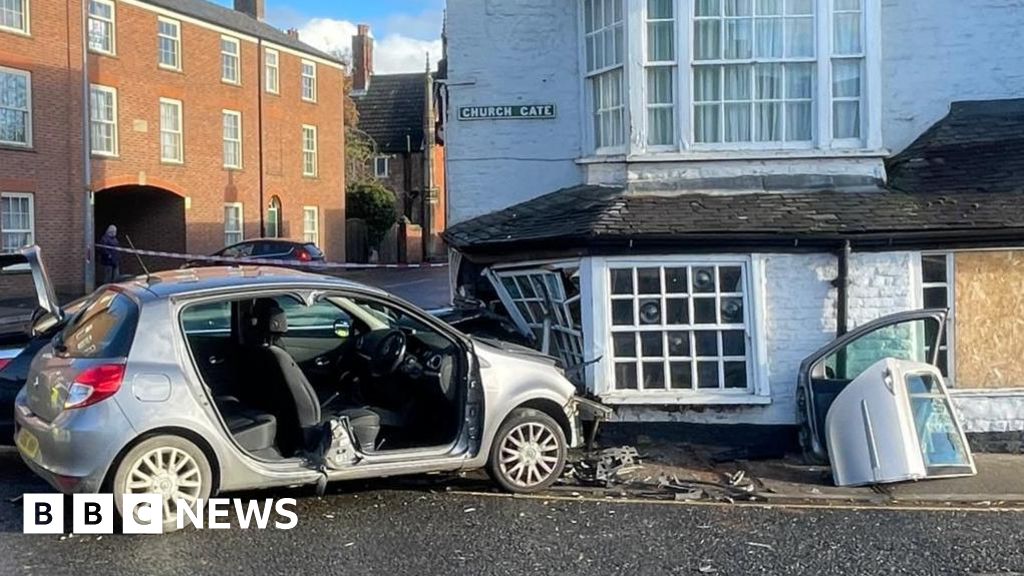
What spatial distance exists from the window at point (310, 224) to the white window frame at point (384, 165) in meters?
11.6

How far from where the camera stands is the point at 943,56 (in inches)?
403

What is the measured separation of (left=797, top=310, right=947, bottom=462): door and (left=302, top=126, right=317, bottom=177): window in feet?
103

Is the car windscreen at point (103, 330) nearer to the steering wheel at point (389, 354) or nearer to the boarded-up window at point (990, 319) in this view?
the steering wheel at point (389, 354)

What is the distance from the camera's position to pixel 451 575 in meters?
5.46

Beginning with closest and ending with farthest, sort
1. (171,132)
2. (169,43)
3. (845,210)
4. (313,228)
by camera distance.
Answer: (845,210), (169,43), (171,132), (313,228)

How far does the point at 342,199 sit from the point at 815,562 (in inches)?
1424

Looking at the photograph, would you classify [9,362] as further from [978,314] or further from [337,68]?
[337,68]

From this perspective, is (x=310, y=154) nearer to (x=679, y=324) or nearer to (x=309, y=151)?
(x=309, y=151)

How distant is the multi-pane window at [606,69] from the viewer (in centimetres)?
1020

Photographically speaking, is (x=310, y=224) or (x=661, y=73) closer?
(x=661, y=73)

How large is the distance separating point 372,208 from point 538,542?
3827cm

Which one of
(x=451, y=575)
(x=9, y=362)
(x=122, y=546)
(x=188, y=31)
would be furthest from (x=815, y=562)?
(x=188, y=31)

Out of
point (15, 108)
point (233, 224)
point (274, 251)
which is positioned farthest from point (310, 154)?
point (15, 108)

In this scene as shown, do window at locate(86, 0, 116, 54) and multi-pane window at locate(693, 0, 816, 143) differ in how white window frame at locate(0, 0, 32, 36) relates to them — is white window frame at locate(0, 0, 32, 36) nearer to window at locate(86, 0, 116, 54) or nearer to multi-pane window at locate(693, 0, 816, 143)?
window at locate(86, 0, 116, 54)
